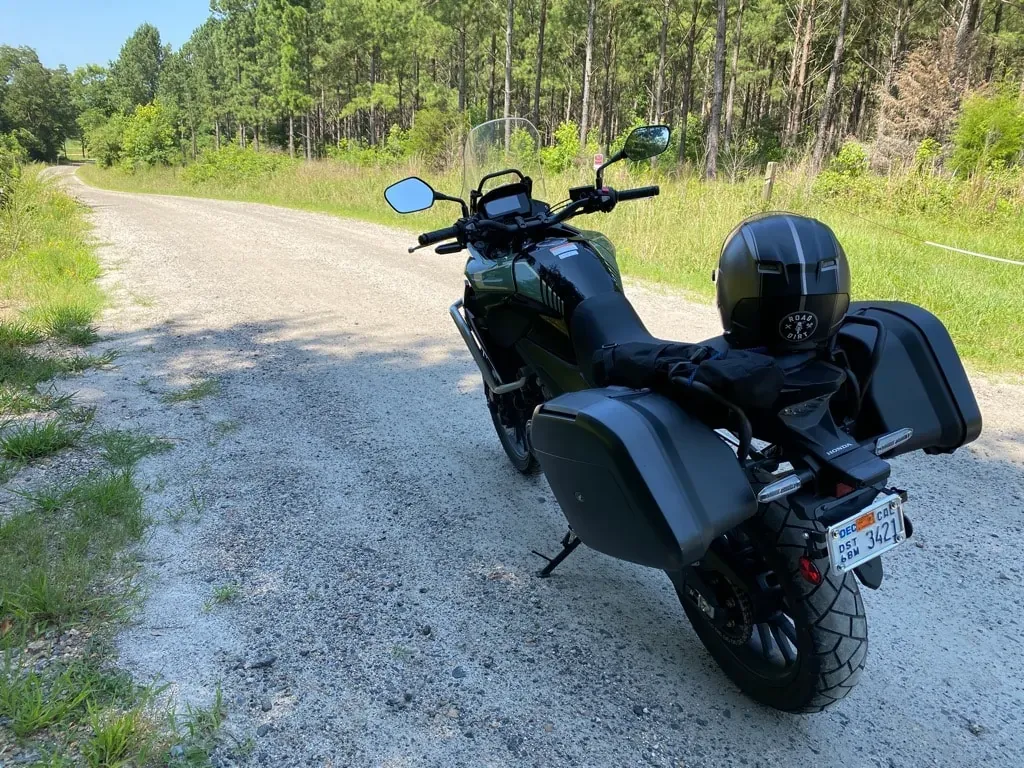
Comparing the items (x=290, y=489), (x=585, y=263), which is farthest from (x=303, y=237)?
(x=585, y=263)

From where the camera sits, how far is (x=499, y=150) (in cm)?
364

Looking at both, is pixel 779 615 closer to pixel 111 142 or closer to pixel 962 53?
pixel 962 53

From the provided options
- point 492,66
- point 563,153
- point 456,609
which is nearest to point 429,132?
point 563,153

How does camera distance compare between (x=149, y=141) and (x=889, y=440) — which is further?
(x=149, y=141)

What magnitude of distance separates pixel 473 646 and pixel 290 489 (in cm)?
151

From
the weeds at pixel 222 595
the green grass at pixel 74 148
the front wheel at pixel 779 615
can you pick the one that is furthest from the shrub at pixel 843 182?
the green grass at pixel 74 148

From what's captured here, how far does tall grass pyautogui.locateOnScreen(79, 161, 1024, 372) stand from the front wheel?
96.1 inches

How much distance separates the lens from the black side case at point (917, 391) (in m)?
2.10

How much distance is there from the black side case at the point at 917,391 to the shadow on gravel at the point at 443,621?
2.71 feet

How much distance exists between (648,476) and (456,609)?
1302 millimetres

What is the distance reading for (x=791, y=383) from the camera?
5.74 ft

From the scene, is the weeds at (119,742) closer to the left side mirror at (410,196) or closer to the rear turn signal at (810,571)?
the rear turn signal at (810,571)

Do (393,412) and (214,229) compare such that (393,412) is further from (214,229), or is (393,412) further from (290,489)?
(214,229)

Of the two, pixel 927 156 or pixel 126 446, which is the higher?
pixel 927 156
